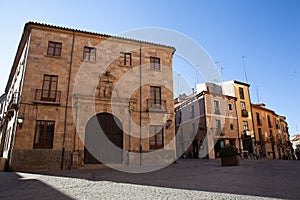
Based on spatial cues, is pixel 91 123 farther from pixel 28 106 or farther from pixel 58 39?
pixel 58 39

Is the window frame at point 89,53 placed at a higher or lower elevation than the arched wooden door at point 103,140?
higher

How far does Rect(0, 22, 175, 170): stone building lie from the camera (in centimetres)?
1225

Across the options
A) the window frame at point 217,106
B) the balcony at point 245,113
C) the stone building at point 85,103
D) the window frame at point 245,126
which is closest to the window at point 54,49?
the stone building at point 85,103

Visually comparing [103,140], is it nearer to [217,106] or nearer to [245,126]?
[217,106]

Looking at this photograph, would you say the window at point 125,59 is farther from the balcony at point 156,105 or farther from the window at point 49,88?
the window at point 49,88

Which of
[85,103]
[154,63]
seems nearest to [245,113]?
[154,63]

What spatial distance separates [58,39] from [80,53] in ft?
5.45

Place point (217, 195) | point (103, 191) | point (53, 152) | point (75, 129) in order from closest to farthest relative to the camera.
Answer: point (217, 195)
point (103, 191)
point (53, 152)
point (75, 129)

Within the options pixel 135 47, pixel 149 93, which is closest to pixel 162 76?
pixel 149 93

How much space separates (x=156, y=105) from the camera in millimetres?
15648

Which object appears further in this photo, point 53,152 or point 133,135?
point 133,135

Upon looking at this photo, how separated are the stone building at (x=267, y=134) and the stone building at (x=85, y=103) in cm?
2060

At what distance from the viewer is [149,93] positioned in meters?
15.7

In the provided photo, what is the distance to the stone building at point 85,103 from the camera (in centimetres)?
1225
